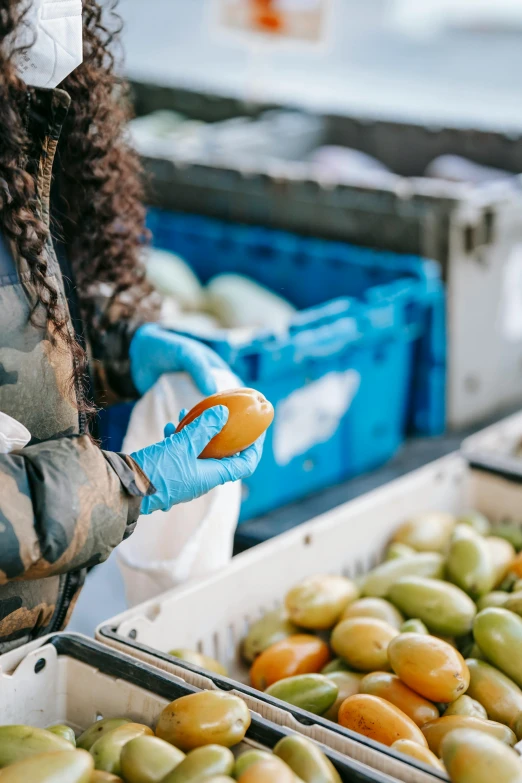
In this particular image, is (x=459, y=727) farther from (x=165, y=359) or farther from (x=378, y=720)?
(x=165, y=359)

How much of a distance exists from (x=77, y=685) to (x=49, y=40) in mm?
997

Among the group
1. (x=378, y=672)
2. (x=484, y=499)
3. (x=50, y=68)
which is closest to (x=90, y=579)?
(x=378, y=672)

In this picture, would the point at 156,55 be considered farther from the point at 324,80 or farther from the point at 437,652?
the point at 437,652

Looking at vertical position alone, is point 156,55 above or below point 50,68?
below

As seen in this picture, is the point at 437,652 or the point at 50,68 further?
the point at 437,652

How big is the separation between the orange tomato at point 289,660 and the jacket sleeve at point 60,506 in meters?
0.54

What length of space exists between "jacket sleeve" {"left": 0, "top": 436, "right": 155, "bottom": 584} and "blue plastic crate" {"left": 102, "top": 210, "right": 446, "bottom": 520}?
936 mm

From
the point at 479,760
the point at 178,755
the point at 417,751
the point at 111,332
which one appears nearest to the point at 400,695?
the point at 417,751

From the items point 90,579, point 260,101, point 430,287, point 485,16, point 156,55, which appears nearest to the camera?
point 90,579

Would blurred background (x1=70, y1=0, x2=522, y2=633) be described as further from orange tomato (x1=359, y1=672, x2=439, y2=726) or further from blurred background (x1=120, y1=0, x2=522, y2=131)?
blurred background (x1=120, y1=0, x2=522, y2=131)

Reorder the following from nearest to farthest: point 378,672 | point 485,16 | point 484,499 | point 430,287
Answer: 1. point 378,672
2. point 484,499
3. point 430,287
4. point 485,16

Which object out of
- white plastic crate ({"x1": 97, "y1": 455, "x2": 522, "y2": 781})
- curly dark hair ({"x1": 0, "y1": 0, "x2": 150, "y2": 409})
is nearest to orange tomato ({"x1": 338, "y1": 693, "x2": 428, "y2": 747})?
white plastic crate ({"x1": 97, "y1": 455, "x2": 522, "y2": 781})

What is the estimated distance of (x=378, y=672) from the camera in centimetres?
169

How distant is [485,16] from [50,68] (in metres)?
12.7
